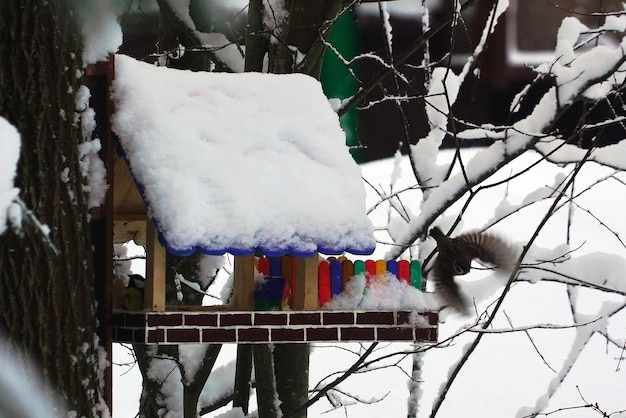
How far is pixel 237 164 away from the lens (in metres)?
2.38

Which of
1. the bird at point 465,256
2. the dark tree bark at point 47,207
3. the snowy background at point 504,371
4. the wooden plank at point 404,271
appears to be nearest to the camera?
the dark tree bark at point 47,207

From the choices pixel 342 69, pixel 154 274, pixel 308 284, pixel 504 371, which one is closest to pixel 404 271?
pixel 308 284

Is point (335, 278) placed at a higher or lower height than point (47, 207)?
lower

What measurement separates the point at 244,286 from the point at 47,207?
2.40 ft

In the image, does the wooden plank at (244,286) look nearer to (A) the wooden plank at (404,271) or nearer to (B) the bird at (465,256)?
(A) the wooden plank at (404,271)

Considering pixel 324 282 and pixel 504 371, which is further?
pixel 504 371

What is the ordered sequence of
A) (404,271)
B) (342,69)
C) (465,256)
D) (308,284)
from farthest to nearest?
(342,69) < (465,256) < (404,271) < (308,284)

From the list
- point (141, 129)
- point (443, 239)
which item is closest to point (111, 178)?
point (141, 129)

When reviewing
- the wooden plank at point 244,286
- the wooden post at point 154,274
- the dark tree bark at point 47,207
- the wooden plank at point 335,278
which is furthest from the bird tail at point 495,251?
the dark tree bark at point 47,207

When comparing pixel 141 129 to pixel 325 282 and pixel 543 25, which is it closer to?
pixel 325 282

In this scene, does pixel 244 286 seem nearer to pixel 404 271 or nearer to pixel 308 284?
pixel 308 284

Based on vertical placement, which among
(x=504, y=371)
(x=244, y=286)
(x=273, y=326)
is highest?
(x=244, y=286)

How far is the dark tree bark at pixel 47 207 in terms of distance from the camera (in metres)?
1.96

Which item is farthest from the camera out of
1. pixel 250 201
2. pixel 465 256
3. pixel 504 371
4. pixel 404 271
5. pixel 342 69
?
pixel 504 371
